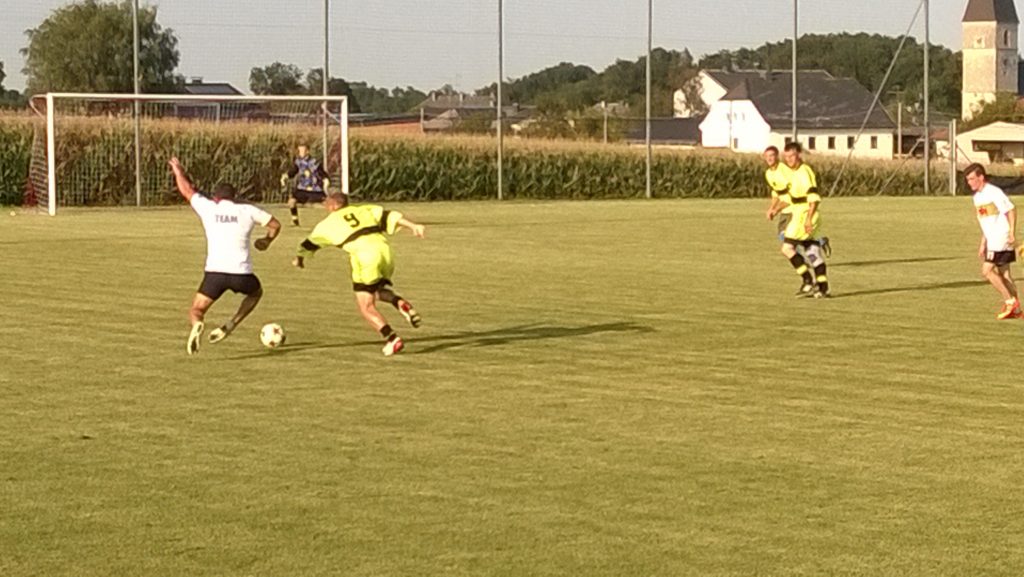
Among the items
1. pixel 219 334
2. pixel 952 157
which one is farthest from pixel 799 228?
pixel 952 157

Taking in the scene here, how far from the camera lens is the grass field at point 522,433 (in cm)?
815

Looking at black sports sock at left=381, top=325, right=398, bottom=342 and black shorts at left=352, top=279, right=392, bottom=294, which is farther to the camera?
black shorts at left=352, top=279, right=392, bottom=294

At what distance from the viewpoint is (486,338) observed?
53.8 feet

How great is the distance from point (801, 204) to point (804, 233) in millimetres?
419

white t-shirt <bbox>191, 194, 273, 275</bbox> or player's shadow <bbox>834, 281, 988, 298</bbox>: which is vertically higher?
white t-shirt <bbox>191, 194, 273, 275</bbox>

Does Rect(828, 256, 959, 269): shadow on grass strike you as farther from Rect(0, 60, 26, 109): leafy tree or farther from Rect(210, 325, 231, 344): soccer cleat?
Rect(0, 60, 26, 109): leafy tree

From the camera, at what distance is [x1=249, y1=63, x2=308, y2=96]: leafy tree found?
168 ft

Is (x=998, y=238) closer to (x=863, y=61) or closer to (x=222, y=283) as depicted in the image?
(x=222, y=283)

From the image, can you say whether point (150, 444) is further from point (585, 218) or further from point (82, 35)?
point (82, 35)

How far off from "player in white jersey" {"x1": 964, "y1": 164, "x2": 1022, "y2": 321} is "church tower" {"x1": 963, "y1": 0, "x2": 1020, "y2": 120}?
4980 inches

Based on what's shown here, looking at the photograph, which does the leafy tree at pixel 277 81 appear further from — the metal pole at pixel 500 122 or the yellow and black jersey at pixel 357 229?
the yellow and black jersey at pixel 357 229

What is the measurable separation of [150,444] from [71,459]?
62 centimetres

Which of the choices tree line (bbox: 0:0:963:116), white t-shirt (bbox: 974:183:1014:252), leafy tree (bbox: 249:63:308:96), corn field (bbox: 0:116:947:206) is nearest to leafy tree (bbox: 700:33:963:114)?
tree line (bbox: 0:0:963:116)

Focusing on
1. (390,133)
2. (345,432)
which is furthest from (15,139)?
(345,432)
